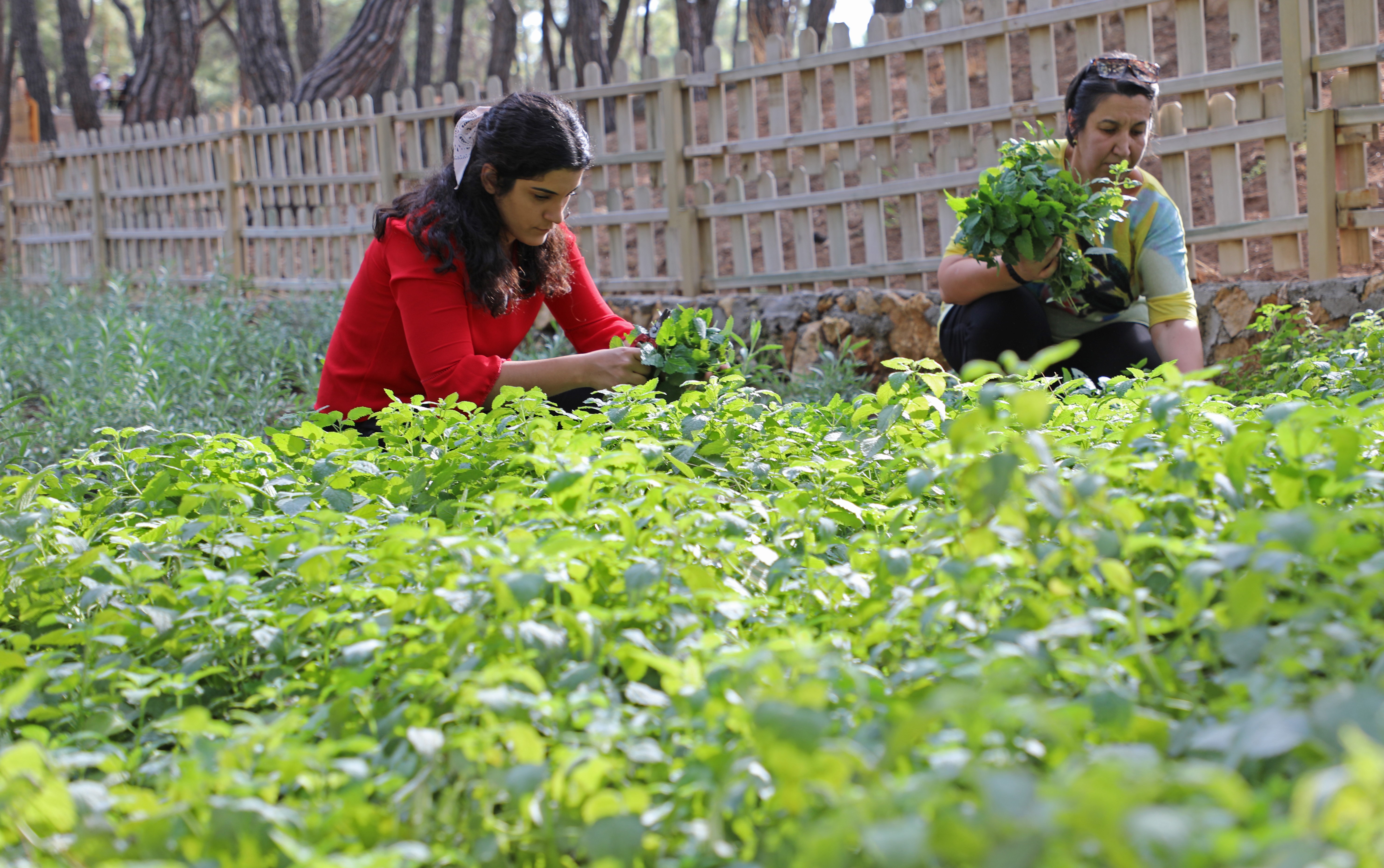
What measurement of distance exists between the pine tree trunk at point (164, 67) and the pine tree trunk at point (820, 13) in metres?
6.72

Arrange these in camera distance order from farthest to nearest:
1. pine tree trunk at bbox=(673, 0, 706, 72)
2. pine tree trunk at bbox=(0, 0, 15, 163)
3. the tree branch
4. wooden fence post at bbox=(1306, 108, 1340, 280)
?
the tree branch
pine tree trunk at bbox=(0, 0, 15, 163)
pine tree trunk at bbox=(673, 0, 706, 72)
wooden fence post at bbox=(1306, 108, 1340, 280)

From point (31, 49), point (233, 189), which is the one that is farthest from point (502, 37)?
point (233, 189)

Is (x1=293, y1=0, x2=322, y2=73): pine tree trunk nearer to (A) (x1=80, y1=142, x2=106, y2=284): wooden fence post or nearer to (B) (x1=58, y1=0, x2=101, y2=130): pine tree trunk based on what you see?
(B) (x1=58, y1=0, x2=101, y2=130): pine tree trunk

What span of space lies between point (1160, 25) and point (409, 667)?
10.7 metres

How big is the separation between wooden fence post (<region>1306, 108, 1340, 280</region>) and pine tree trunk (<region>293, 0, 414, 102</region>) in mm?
8350

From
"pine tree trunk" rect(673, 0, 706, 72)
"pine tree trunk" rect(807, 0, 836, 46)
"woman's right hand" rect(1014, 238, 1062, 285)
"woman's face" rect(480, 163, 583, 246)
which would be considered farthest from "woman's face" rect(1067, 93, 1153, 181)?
"pine tree trunk" rect(673, 0, 706, 72)

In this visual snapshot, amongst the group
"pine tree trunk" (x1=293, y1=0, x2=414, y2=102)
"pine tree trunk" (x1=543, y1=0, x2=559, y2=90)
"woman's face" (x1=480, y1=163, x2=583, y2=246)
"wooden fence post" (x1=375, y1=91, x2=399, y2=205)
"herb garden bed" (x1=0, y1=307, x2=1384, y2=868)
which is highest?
"pine tree trunk" (x1=543, y1=0, x2=559, y2=90)

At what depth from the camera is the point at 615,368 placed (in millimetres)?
3111

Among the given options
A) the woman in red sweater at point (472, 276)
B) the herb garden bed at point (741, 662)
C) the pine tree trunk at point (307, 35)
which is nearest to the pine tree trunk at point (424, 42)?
the pine tree trunk at point (307, 35)

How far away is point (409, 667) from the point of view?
4.42 ft

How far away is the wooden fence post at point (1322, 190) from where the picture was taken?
440cm

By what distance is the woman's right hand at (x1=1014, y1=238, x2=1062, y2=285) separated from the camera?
128 inches

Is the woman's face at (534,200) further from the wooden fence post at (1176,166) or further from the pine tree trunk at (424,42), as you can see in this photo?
the pine tree trunk at (424,42)

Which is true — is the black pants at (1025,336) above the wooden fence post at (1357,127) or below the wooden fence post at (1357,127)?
below
